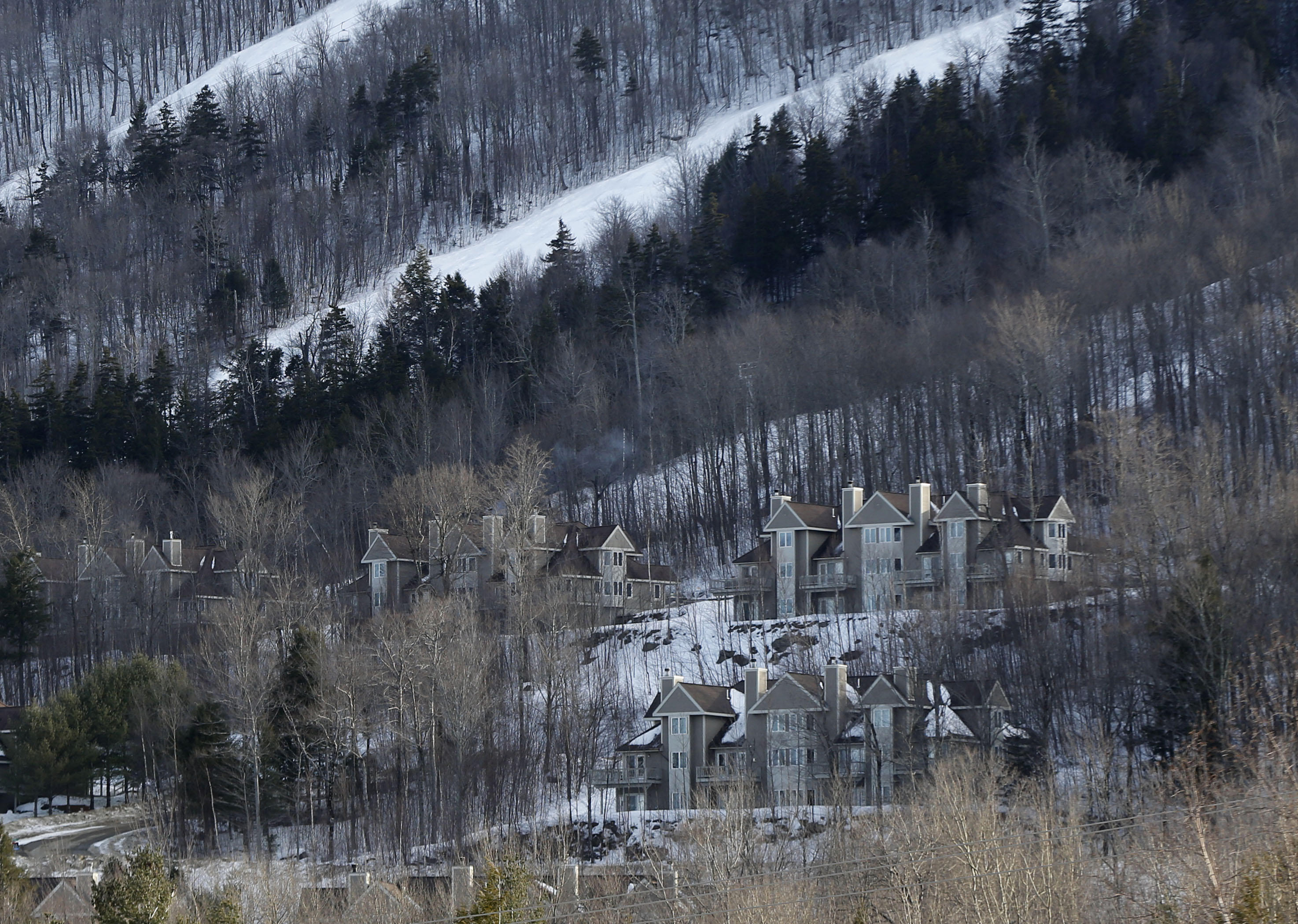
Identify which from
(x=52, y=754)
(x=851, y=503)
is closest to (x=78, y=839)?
(x=52, y=754)

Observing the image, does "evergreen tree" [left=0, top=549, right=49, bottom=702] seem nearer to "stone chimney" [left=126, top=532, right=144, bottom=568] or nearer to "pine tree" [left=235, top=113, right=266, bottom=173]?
"stone chimney" [left=126, top=532, right=144, bottom=568]

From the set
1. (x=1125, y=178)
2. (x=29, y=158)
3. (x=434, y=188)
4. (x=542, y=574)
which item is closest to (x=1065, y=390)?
(x=1125, y=178)

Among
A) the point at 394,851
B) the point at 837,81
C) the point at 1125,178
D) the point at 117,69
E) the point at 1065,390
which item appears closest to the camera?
the point at 394,851

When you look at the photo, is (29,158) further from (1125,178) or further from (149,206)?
(1125,178)

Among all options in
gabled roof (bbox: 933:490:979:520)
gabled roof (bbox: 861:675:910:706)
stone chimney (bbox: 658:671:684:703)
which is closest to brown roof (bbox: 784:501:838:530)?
gabled roof (bbox: 933:490:979:520)

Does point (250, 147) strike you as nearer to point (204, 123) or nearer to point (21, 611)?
point (204, 123)

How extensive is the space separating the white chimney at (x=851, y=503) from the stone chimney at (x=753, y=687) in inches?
585

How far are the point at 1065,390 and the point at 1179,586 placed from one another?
106 feet

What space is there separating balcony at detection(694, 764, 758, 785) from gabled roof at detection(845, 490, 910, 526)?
686 inches

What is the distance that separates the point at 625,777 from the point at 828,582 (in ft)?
56.7

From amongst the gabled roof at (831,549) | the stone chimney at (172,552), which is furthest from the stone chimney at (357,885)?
the stone chimney at (172,552)

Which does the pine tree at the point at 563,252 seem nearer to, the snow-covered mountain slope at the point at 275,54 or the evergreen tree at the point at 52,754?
the snow-covered mountain slope at the point at 275,54

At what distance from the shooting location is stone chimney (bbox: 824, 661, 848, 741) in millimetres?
59812

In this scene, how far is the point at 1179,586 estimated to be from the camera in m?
53.0
